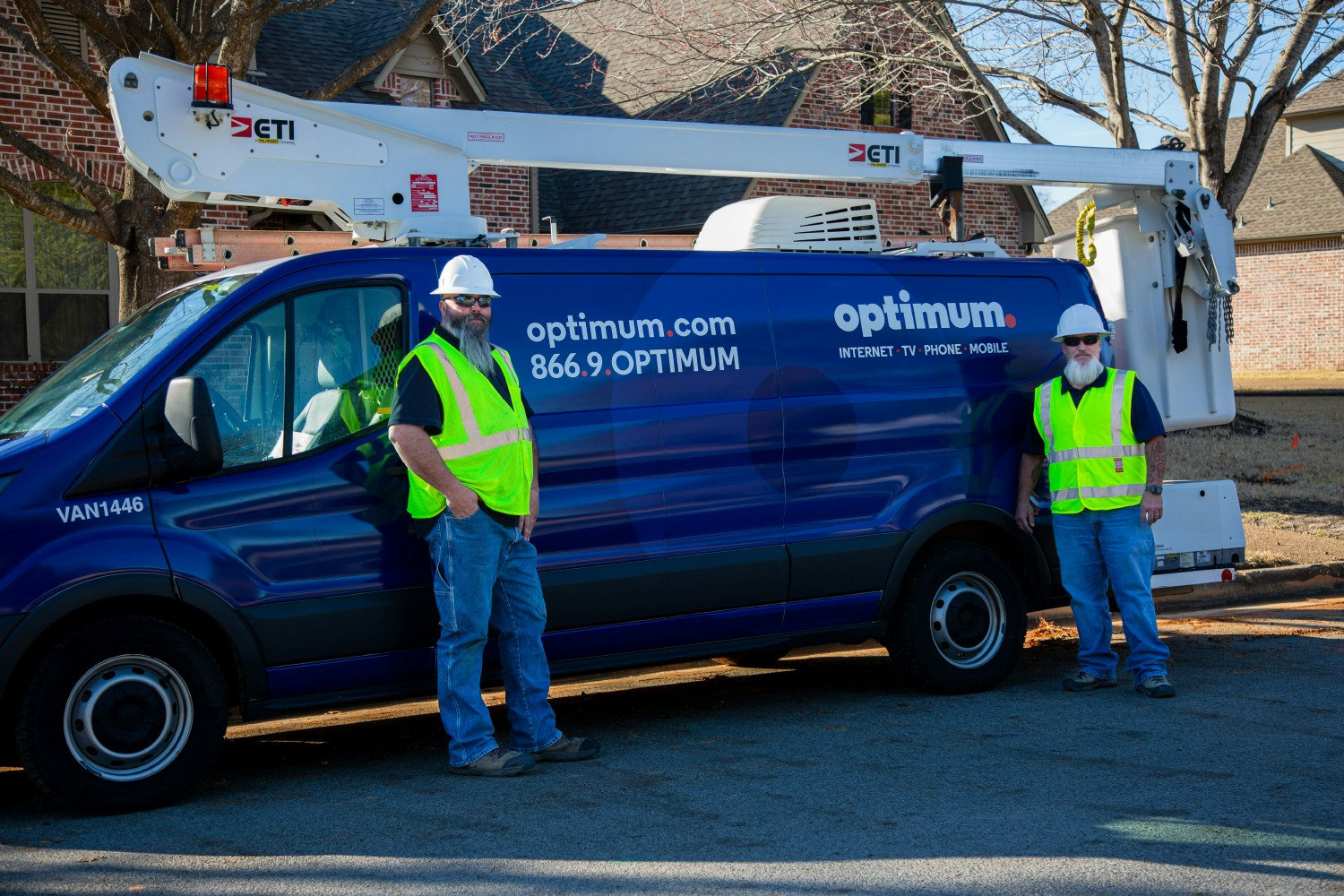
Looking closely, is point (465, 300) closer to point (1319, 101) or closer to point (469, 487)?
point (469, 487)

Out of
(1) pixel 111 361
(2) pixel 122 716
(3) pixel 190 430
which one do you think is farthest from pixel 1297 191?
(2) pixel 122 716

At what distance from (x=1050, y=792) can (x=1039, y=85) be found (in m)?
11.3

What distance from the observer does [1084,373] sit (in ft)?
24.0

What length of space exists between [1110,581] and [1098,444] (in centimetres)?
75

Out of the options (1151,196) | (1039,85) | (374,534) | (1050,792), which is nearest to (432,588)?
(374,534)

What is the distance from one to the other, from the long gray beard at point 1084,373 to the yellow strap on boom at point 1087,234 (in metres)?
1.35

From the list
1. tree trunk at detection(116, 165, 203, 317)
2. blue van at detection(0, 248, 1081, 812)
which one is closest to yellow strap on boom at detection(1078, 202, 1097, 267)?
blue van at detection(0, 248, 1081, 812)

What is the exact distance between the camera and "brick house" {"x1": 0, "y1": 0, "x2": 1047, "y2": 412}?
14805mm

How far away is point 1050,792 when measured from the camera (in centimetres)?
548

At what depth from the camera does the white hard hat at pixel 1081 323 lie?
7312 millimetres

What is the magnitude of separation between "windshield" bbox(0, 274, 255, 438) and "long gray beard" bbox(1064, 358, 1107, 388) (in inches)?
159

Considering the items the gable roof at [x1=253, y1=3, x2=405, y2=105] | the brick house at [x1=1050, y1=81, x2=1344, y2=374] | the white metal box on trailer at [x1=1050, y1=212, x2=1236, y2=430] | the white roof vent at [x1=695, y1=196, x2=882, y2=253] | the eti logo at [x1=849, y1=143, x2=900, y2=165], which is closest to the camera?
the white roof vent at [x1=695, y1=196, x2=882, y2=253]

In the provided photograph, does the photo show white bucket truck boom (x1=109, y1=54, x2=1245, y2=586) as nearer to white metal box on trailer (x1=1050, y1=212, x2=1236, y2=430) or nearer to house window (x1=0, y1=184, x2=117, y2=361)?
white metal box on trailer (x1=1050, y1=212, x2=1236, y2=430)

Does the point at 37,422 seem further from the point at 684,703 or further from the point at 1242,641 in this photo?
the point at 1242,641
